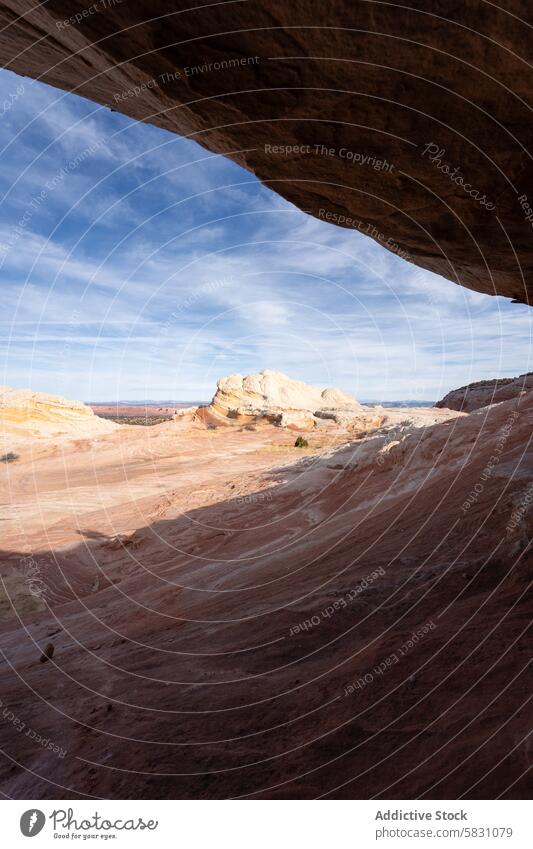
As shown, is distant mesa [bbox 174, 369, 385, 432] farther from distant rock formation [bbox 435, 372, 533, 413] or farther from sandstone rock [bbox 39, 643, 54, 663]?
sandstone rock [bbox 39, 643, 54, 663]

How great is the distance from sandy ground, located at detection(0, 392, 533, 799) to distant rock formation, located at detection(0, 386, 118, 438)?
2889 cm

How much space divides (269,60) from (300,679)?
5.52 meters

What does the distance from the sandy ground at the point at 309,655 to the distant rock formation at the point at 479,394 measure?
2573 cm

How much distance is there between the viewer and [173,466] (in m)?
27.2

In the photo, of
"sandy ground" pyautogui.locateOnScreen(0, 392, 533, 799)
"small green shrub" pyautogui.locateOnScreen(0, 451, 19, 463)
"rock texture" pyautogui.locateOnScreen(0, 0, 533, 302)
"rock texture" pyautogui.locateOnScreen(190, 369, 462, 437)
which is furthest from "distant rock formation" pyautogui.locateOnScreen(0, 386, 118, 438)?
"rock texture" pyautogui.locateOnScreen(0, 0, 533, 302)

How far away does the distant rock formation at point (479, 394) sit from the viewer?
34.1 m

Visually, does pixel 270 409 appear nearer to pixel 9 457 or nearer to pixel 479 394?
pixel 479 394

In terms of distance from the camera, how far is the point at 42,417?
38.6 m

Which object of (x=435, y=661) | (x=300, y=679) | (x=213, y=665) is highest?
(x=435, y=661)

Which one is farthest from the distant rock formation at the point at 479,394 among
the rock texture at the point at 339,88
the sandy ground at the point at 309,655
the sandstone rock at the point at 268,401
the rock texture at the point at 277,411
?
the rock texture at the point at 339,88

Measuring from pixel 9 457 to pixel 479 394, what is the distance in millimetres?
41774

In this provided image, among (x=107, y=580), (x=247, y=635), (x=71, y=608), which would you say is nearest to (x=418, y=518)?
(x=247, y=635)

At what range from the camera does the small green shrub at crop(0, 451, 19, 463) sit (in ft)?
102

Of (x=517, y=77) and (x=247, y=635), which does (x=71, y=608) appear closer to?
(x=247, y=635)
